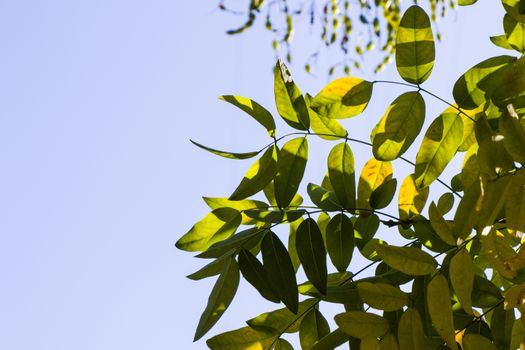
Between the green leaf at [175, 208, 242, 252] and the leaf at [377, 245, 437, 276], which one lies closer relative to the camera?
the leaf at [377, 245, 437, 276]

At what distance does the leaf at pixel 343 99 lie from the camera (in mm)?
726

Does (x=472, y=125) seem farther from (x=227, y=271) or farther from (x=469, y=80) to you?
(x=227, y=271)

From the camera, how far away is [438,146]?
72cm

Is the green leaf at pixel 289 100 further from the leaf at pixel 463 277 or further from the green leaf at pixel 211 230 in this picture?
the leaf at pixel 463 277

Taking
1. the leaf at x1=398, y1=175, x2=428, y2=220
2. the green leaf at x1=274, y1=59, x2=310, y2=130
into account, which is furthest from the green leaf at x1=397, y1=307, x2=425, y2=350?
the green leaf at x1=274, y1=59, x2=310, y2=130

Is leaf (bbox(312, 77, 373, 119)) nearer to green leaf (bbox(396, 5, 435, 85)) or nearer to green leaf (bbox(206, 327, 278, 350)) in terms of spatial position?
green leaf (bbox(396, 5, 435, 85))

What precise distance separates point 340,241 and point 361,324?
0.40 ft

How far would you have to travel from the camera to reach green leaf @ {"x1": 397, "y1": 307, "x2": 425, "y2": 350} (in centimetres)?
63

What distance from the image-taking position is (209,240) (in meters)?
0.79

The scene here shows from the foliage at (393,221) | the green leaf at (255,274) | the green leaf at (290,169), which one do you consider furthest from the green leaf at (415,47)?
the green leaf at (255,274)

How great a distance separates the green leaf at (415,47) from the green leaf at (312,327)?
24 cm

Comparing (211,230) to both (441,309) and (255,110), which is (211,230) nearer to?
(255,110)

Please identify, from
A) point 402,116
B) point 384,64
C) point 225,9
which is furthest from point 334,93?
point 384,64

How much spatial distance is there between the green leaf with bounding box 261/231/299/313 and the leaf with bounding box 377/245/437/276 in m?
0.10
